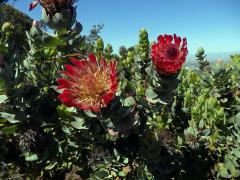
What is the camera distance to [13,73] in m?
2.11

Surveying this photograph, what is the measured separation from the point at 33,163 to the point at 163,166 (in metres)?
1.02

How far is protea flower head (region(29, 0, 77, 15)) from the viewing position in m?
2.00

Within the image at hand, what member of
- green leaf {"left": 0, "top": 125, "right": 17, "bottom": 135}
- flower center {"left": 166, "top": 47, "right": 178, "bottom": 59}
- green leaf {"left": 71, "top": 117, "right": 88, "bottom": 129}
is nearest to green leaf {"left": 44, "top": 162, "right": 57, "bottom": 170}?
green leaf {"left": 0, "top": 125, "right": 17, "bottom": 135}

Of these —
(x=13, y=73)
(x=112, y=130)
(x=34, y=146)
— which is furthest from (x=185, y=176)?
(x=13, y=73)

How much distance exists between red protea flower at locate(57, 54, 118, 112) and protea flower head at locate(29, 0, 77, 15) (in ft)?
1.31

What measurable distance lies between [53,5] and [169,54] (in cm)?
80

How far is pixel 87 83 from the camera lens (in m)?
1.86

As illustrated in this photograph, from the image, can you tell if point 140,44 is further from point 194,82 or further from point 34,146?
point 34,146

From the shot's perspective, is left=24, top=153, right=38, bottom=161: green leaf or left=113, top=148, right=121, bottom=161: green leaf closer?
left=113, top=148, right=121, bottom=161: green leaf

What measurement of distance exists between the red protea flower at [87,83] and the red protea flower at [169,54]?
302 mm

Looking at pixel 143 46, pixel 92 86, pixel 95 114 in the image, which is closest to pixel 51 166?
pixel 95 114

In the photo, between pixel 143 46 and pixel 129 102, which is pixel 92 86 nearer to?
pixel 129 102

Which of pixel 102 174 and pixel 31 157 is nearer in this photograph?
pixel 102 174

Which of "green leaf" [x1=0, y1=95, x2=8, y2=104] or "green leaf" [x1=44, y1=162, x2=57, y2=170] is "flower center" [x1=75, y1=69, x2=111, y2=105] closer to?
"green leaf" [x1=0, y1=95, x2=8, y2=104]
